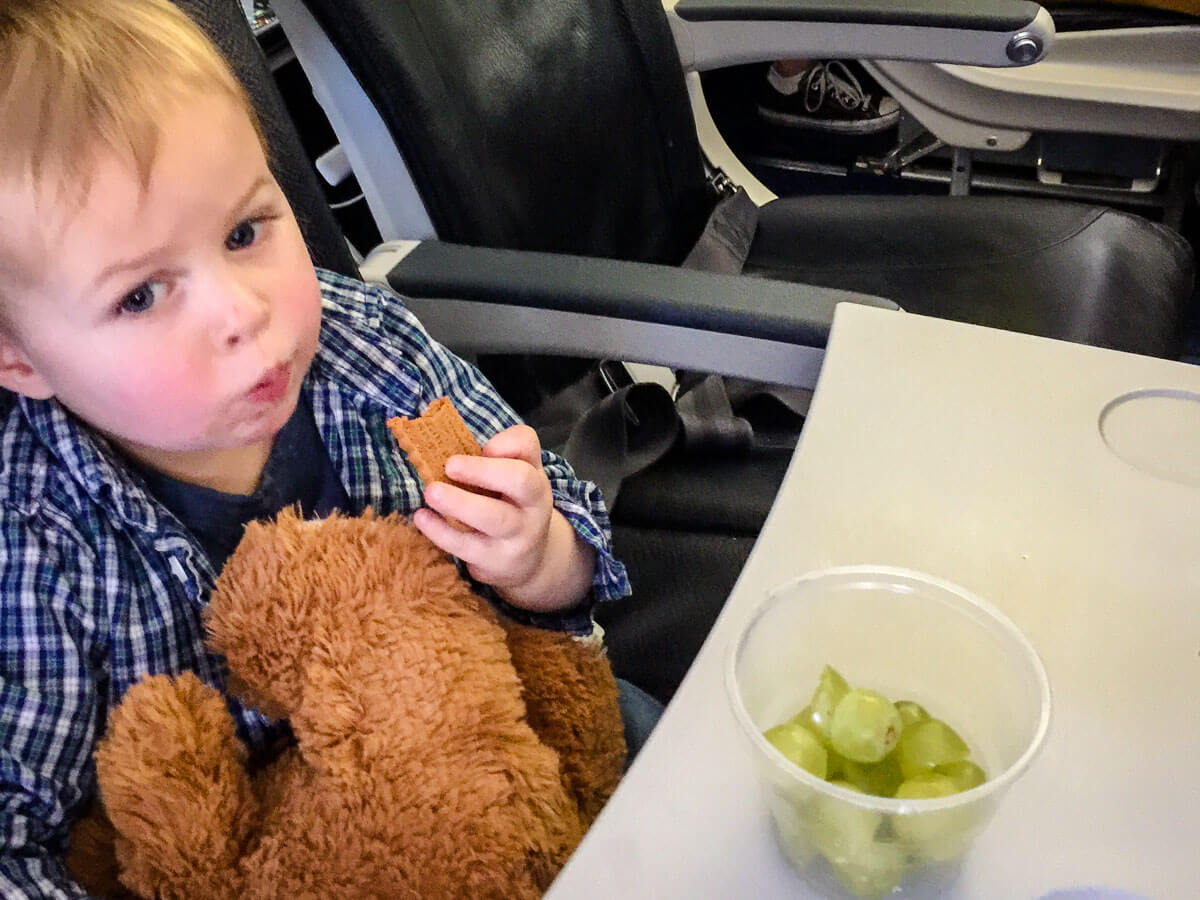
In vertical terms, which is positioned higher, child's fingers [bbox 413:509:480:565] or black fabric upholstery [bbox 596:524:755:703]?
child's fingers [bbox 413:509:480:565]

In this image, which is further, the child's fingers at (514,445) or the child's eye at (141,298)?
the child's fingers at (514,445)

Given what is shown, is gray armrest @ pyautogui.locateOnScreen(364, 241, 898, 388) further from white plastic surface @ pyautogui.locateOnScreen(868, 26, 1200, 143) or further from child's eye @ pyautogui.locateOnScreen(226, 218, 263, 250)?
white plastic surface @ pyautogui.locateOnScreen(868, 26, 1200, 143)

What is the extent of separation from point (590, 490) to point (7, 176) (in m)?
0.48

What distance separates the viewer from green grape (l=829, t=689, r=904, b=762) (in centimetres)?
44

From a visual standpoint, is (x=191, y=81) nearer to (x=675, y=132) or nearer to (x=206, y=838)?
(x=206, y=838)

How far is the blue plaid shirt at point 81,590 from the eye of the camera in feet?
2.03

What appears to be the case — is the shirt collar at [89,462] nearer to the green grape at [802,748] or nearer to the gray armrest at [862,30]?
the green grape at [802,748]

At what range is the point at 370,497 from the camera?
0.83 m

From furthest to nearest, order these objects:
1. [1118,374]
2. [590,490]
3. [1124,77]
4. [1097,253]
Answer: [1124,77] → [1097,253] → [590,490] → [1118,374]

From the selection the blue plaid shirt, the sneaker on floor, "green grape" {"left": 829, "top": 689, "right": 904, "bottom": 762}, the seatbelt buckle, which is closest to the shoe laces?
the sneaker on floor

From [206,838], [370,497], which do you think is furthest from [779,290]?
[206,838]

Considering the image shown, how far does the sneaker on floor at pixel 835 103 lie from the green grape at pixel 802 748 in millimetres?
2287

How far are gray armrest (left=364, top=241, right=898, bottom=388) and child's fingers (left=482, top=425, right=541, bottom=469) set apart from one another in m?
0.24

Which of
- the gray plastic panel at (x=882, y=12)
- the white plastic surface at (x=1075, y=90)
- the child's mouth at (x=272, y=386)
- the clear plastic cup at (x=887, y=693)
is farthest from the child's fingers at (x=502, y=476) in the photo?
the white plastic surface at (x=1075, y=90)
